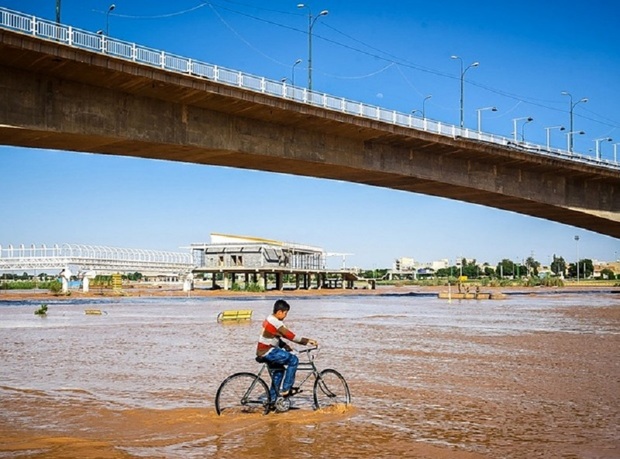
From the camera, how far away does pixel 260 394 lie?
411 inches

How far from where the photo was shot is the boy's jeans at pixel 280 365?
10.3 meters

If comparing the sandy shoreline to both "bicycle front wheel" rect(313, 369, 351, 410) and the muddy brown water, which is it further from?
"bicycle front wheel" rect(313, 369, 351, 410)

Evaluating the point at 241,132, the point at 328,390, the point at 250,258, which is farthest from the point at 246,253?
the point at 328,390

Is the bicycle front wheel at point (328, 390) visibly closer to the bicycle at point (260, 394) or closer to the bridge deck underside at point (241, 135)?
the bicycle at point (260, 394)

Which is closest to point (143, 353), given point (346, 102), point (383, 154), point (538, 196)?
point (346, 102)

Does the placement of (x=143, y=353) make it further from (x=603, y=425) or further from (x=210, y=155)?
(x=210, y=155)

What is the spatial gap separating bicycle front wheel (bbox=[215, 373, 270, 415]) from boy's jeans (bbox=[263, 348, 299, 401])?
0.16 metres

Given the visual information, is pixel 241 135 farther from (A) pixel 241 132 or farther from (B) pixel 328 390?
(B) pixel 328 390

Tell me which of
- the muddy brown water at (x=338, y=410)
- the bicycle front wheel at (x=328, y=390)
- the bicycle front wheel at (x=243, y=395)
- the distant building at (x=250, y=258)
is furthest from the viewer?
the distant building at (x=250, y=258)

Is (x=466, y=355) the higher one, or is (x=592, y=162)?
(x=592, y=162)

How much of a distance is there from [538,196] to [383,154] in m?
17.6

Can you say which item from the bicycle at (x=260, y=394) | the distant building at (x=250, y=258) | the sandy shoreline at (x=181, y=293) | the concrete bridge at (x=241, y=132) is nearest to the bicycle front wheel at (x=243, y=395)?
the bicycle at (x=260, y=394)

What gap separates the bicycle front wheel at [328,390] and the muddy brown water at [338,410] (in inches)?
10.4

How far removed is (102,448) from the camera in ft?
28.7
